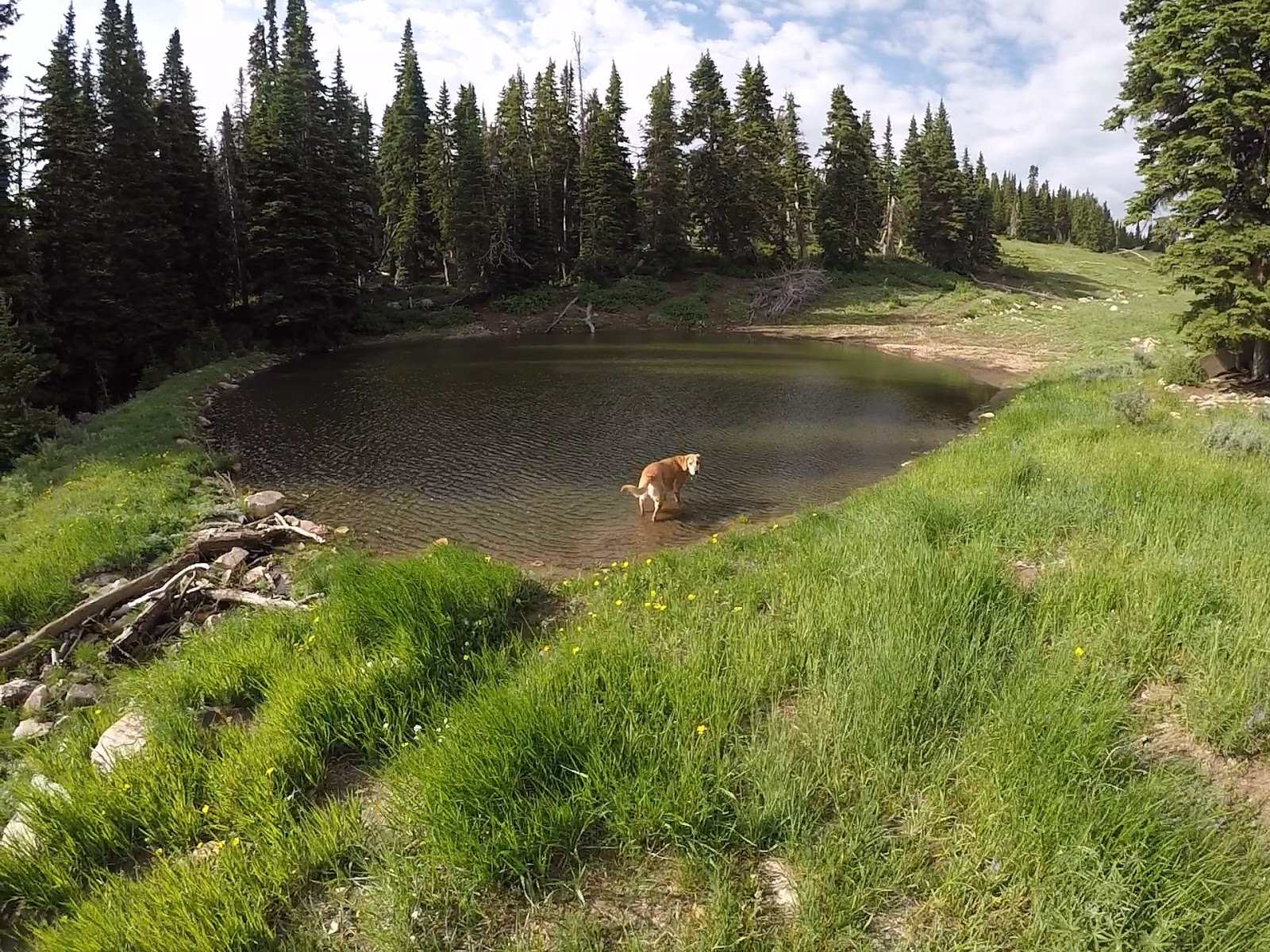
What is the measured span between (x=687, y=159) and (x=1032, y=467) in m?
54.7

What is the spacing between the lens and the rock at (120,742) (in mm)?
4566

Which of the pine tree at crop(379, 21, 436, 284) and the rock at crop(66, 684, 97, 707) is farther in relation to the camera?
the pine tree at crop(379, 21, 436, 284)

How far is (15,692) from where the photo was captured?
21.2ft

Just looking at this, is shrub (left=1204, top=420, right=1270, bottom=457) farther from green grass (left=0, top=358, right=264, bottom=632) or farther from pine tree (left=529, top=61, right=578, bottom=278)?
pine tree (left=529, top=61, right=578, bottom=278)

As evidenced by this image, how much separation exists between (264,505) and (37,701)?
622cm

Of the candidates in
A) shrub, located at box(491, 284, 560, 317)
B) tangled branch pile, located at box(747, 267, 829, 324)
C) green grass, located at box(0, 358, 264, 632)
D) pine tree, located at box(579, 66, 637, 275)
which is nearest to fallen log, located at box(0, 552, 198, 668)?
green grass, located at box(0, 358, 264, 632)

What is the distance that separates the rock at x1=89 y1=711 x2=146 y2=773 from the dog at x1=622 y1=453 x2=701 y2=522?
315 inches

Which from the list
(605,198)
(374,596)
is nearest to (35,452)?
(374,596)

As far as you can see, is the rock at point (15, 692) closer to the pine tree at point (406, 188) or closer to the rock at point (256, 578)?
the rock at point (256, 578)

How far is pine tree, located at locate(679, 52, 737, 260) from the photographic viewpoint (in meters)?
56.3

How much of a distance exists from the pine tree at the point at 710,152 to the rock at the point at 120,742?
57.6 metres

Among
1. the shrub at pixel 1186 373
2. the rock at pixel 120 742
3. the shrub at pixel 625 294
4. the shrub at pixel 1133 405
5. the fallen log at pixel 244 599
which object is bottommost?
the fallen log at pixel 244 599

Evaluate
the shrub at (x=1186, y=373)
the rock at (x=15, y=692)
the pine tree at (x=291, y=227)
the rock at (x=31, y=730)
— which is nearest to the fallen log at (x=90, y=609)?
the rock at (x=15, y=692)

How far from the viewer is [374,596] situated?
589 centimetres
